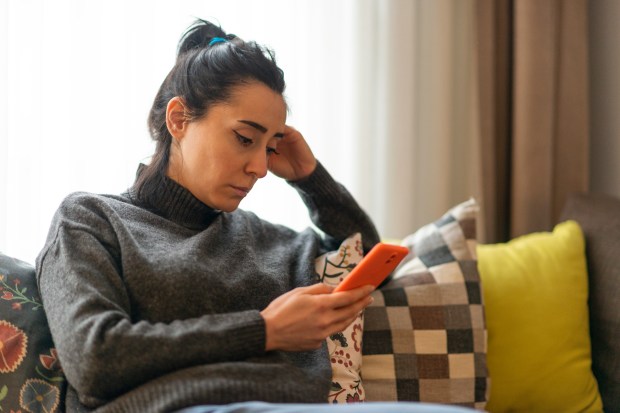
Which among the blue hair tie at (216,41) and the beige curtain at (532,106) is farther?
the beige curtain at (532,106)

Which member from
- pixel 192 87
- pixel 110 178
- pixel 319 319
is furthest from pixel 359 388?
pixel 110 178

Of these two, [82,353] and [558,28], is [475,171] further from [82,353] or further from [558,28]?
[82,353]

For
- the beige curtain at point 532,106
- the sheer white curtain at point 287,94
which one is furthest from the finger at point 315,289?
the beige curtain at point 532,106

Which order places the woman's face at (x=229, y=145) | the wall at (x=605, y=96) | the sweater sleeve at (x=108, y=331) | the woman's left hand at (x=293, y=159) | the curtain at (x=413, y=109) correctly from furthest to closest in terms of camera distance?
the wall at (x=605, y=96)
the curtain at (x=413, y=109)
the woman's left hand at (x=293, y=159)
the woman's face at (x=229, y=145)
the sweater sleeve at (x=108, y=331)

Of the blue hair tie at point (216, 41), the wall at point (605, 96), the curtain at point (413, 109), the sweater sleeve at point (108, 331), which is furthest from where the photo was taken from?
the wall at point (605, 96)

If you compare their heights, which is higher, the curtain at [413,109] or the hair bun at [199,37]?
the hair bun at [199,37]

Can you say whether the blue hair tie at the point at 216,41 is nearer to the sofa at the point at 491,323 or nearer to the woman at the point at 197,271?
the woman at the point at 197,271

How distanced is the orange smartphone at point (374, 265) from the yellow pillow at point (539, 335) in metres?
0.50

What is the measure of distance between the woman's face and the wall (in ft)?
4.00

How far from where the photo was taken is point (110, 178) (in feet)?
5.67

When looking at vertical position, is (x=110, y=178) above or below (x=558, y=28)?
below

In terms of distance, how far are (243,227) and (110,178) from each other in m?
0.46

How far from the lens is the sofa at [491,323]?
1.46 meters

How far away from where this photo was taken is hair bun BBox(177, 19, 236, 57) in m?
1.44
